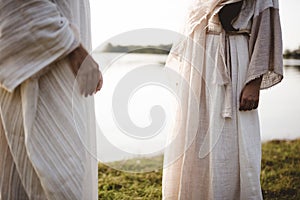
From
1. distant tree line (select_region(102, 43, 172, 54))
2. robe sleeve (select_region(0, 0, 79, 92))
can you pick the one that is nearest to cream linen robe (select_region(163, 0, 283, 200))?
distant tree line (select_region(102, 43, 172, 54))

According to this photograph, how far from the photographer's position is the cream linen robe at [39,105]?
177 centimetres

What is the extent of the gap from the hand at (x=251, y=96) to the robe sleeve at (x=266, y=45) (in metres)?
0.04

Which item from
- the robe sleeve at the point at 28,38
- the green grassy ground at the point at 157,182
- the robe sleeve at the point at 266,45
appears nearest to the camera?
the robe sleeve at the point at 28,38

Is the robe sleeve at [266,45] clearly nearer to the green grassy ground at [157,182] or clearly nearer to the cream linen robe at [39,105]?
the cream linen robe at [39,105]

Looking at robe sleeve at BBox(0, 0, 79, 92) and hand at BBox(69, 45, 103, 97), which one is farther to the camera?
hand at BBox(69, 45, 103, 97)

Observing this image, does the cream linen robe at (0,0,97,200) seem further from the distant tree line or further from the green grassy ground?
the green grassy ground

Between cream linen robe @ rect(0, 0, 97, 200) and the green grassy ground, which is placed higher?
cream linen robe @ rect(0, 0, 97, 200)

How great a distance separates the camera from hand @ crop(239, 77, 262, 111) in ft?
8.72

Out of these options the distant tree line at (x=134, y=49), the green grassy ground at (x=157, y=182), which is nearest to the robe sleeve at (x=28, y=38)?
the distant tree line at (x=134, y=49)

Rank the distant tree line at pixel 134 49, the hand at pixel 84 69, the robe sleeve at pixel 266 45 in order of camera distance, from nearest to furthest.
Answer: the hand at pixel 84 69, the distant tree line at pixel 134 49, the robe sleeve at pixel 266 45

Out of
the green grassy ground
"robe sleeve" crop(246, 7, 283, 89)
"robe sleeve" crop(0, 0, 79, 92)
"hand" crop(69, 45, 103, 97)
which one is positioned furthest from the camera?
the green grassy ground

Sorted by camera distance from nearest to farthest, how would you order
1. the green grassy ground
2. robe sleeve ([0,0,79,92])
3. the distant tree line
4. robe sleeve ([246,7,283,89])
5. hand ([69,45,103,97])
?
robe sleeve ([0,0,79,92]), hand ([69,45,103,97]), the distant tree line, robe sleeve ([246,7,283,89]), the green grassy ground

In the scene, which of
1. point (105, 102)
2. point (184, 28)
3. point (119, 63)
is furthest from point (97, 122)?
point (184, 28)

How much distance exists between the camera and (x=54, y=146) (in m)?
1.81
